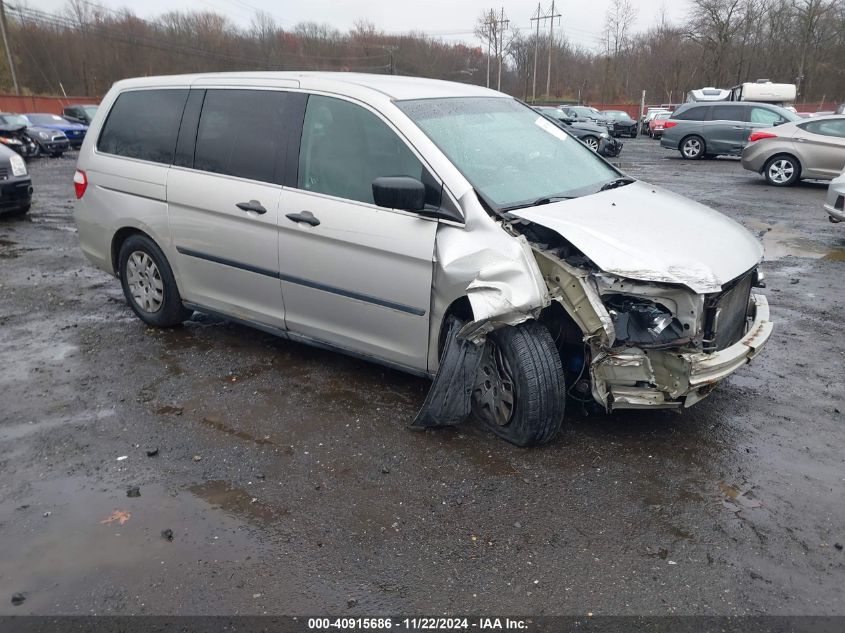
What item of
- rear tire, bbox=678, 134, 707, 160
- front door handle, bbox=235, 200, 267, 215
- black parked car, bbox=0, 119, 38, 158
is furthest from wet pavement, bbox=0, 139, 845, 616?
black parked car, bbox=0, 119, 38, 158

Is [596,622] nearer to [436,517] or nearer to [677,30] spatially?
[436,517]

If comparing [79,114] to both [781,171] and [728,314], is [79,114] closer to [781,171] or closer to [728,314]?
[781,171]

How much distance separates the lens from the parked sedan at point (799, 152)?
525 inches

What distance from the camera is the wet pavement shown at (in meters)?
2.74

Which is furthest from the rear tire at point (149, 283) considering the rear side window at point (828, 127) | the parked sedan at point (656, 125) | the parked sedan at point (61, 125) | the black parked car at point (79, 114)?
the parked sedan at point (656, 125)

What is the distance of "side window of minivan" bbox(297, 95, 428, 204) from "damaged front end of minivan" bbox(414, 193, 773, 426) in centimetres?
83

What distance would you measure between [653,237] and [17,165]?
10342 millimetres

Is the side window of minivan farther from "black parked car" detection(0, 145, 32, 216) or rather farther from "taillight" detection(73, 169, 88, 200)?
"black parked car" detection(0, 145, 32, 216)

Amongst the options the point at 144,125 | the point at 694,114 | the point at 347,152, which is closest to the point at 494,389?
the point at 347,152

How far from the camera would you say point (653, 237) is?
11.9 feet

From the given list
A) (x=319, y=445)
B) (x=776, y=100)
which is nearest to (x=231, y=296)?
(x=319, y=445)

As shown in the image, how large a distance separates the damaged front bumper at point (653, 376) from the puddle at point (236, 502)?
1736 mm

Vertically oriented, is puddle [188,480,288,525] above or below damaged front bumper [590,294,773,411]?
below

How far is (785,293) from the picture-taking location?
22.1 feet
